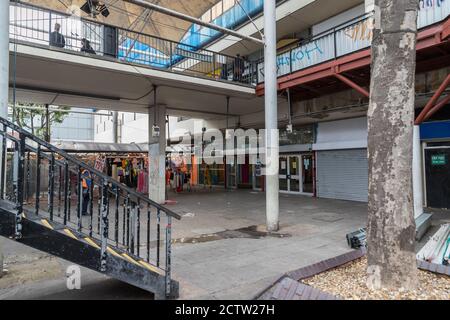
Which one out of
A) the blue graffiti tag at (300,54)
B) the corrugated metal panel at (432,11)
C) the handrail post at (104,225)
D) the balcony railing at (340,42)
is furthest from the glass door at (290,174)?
the handrail post at (104,225)

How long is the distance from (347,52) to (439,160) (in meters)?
4.69

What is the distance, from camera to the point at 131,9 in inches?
515

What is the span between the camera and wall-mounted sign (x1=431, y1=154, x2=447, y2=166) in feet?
32.5

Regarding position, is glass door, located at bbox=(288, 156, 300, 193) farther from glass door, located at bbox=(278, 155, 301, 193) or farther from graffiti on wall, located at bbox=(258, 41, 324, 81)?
graffiti on wall, located at bbox=(258, 41, 324, 81)

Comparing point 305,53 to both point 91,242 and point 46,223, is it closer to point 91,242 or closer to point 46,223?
point 91,242

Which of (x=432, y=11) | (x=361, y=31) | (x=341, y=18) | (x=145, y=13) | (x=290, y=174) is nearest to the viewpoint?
(x=432, y=11)

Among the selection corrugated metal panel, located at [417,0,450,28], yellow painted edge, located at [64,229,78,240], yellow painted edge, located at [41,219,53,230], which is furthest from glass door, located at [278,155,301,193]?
yellow painted edge, located at [41,219,53,230]

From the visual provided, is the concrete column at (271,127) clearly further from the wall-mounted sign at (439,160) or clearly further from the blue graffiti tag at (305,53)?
the wall-mounted sign at (439,160)

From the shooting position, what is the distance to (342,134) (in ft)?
41.1

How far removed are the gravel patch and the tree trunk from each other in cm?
11

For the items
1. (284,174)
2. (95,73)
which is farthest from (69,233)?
(284,174)

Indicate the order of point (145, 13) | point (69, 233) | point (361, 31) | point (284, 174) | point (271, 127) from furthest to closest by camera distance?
point (284, 174)
point (145, 13)
point (361, 31)
point (271, 127)
point (69, 233)
